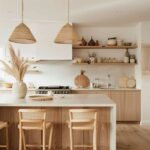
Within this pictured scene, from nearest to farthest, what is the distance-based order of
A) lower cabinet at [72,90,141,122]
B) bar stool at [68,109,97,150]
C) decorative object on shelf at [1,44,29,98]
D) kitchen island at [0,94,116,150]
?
bar stool at [68,109,97,150] → kitchen island at [0,94,116,150] → decorative object on shelf at [1,44,29,98] → lower cabinet at [72,90,141,122]

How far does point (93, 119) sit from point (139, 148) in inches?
54.3

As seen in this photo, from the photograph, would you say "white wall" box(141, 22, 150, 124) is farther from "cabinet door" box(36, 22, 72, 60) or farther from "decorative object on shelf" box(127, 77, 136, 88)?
"cabinet door" box(36, 22, 72, 60)

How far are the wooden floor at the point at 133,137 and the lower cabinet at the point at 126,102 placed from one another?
0.26 metres

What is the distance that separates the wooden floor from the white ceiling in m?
2.58

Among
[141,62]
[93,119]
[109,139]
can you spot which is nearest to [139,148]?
[109,139]

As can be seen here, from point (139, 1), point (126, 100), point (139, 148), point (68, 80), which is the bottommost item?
point (139, 148)

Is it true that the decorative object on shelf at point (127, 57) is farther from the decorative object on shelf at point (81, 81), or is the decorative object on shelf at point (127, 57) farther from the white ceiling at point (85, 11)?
the decorative object on shelf at point (81, 81)

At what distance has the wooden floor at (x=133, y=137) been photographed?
4927mm

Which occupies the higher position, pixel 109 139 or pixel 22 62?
pixel 22 62

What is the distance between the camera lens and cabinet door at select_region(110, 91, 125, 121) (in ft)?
23.2

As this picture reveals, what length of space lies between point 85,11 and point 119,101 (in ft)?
8.14

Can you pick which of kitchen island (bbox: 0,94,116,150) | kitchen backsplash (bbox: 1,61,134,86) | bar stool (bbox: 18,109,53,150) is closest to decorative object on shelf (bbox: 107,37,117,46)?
kitchen backsplash (bbox: 1,61,134,86)

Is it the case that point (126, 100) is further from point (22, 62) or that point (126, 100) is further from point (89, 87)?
point (22, 62)

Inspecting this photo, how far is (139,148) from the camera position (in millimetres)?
4789
